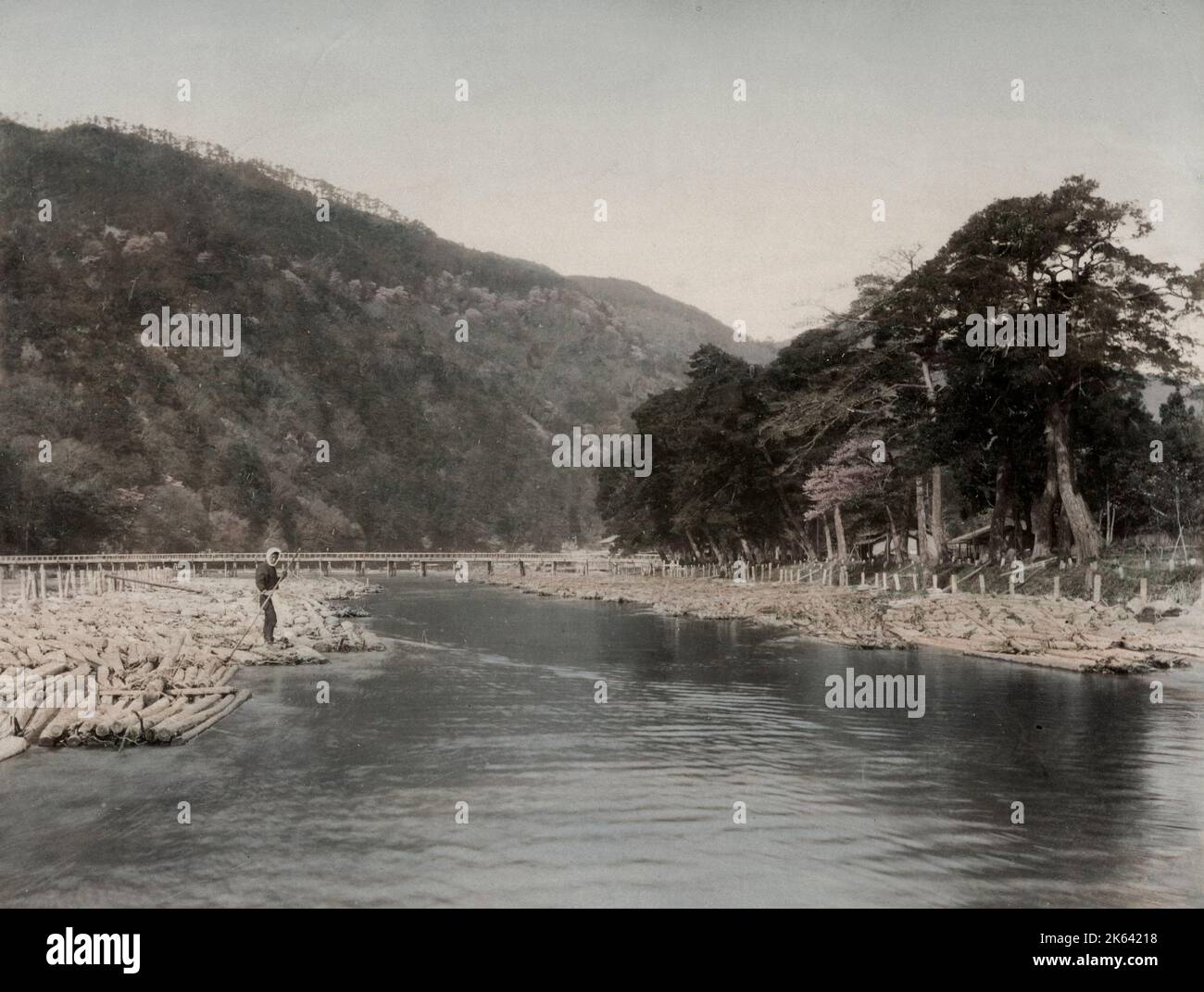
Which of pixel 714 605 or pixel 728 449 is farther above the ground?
pixel 728 449

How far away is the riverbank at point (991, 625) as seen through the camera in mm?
24281

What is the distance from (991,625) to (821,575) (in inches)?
1015

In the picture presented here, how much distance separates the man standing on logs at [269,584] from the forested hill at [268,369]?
67.6 meters

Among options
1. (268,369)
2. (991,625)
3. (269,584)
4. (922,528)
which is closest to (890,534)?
(922,528)

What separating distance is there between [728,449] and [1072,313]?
29.1m

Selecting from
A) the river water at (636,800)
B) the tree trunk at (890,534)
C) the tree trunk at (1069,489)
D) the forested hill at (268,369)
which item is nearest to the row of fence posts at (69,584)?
the forested hill at (268,369)

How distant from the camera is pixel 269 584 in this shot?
974 inches

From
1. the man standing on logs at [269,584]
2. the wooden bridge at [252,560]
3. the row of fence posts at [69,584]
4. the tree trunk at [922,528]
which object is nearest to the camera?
the man standing on logs at [269,584]

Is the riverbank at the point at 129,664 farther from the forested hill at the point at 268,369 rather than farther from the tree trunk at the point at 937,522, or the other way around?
the forested hill at the point at 268,369

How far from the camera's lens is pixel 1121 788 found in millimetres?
13234

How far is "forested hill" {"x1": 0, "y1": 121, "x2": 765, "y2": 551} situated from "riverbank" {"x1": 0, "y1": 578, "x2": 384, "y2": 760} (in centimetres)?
6211

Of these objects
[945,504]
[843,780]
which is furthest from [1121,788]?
[945,504]

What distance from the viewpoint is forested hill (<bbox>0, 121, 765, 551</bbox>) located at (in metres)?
108
